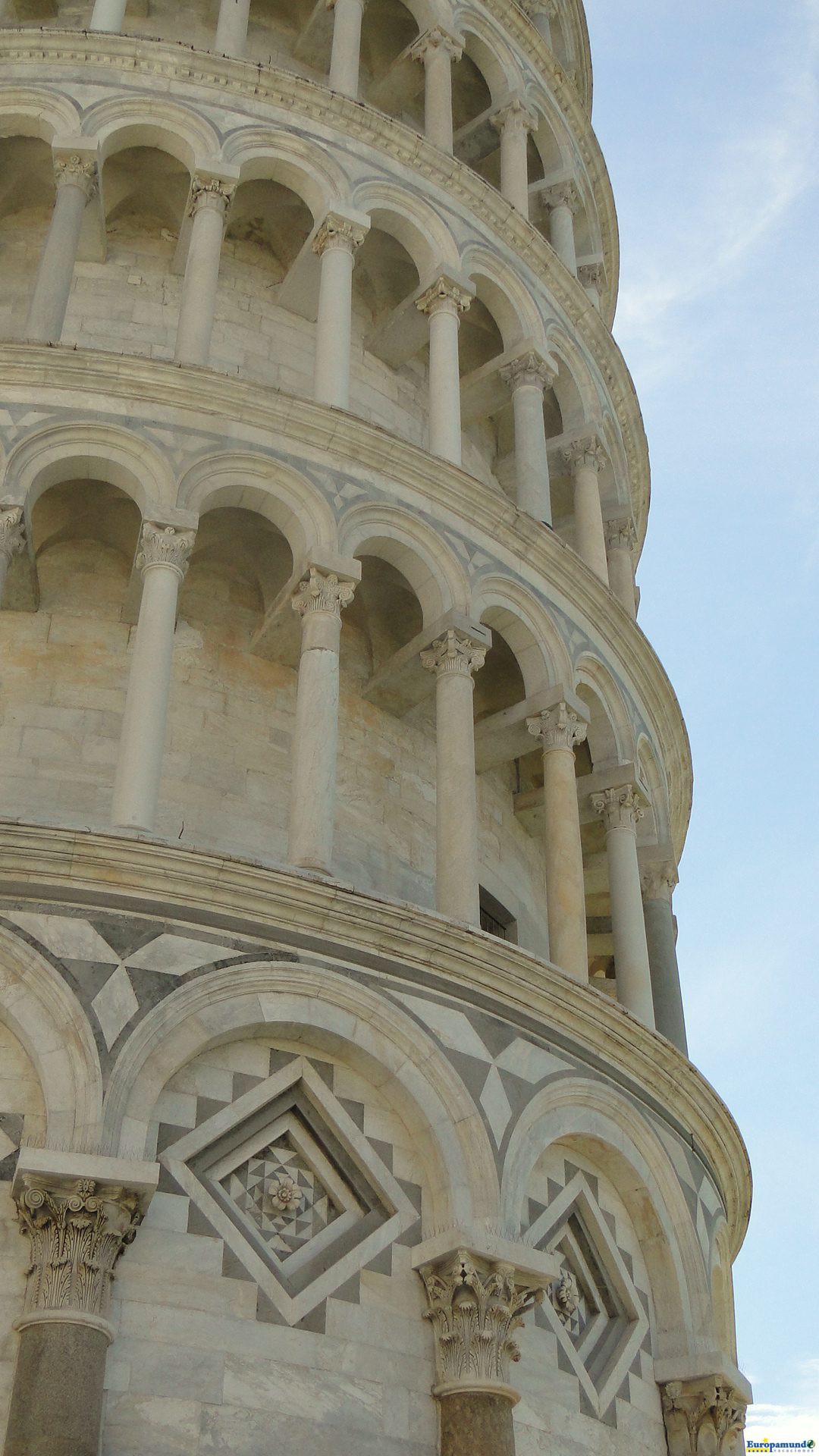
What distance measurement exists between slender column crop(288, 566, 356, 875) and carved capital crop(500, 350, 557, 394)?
4879 mm

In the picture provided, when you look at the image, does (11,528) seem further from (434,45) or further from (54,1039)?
(434,45)

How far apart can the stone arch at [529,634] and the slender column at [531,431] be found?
3.30 ft

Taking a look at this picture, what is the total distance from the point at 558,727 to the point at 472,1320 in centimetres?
561

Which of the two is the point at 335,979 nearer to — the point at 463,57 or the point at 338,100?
the point at 338,100

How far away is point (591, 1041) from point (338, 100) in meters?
9.65

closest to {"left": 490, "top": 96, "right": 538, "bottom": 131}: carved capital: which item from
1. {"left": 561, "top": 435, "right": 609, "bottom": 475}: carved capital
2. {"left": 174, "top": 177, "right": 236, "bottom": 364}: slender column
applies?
{"left": 561, "top": 435, "right": 609, "bottom": 475}: carved capital

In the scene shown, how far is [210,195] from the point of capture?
15.6m

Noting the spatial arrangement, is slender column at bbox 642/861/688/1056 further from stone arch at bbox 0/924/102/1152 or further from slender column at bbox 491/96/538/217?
slender column at bbox 491/96/538/217

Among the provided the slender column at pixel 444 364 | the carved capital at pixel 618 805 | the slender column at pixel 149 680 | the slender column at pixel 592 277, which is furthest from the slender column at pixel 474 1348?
the slender column at pixel 592 277

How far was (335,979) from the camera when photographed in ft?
37.1

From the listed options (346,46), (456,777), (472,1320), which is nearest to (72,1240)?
(472,1320)

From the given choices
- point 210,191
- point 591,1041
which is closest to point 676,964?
point 591,1041

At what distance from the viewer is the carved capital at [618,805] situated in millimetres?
15602

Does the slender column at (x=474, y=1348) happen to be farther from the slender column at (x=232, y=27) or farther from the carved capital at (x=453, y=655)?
the slender column at (x=232, y=27)
